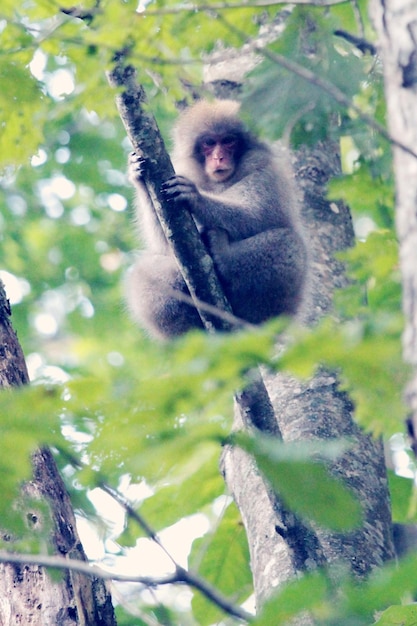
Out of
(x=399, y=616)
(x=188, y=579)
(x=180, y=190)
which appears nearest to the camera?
(x=188, y=579)

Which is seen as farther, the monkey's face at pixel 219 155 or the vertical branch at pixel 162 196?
the monkey's face at pixel 219 155

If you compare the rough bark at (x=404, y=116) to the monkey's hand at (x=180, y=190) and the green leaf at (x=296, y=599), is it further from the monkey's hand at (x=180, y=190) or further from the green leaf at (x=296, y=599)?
the monkey's hand at (x=180, y=190)

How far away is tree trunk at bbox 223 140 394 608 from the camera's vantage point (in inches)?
169

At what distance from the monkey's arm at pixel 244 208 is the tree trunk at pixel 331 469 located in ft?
0.95

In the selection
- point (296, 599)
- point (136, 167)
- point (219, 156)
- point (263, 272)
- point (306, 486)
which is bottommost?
point (263, 272)

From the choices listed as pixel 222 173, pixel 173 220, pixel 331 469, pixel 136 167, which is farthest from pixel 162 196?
pixel 222 173

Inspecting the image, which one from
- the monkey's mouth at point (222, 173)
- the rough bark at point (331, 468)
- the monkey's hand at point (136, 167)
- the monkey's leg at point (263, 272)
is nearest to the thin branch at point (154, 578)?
the rough bark at point (331, 468)

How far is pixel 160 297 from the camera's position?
19.3ft

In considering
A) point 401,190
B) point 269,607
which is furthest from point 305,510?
point 401,190

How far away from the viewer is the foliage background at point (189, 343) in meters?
1.92

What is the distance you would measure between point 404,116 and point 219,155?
408 centimetres

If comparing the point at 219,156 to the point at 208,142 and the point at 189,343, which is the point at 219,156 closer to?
the point at 208,142

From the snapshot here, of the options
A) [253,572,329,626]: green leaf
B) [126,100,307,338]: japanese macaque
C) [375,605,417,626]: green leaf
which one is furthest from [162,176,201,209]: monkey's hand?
[253,572,329,626]: green leaf

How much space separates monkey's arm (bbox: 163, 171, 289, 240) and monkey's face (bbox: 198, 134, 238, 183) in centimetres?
14
